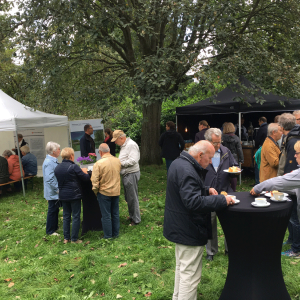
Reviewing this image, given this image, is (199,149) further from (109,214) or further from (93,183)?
(109,214)

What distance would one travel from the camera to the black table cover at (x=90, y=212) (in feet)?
18.6

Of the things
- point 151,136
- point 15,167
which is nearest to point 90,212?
point 15,167

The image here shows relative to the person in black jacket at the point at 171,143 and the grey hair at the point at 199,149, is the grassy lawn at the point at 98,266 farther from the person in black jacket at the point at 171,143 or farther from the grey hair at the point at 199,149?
the person in black jacket at the point at 171,143

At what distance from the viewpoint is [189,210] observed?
280 cm

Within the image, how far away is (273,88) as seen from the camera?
7.99 meters

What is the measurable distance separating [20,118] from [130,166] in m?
4.35

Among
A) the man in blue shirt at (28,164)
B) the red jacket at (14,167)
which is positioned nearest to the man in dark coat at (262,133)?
the man in blue shirt at (28,164)

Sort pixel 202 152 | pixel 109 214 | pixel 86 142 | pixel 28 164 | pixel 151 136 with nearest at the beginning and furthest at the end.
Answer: pixel 202 152 < pixel 109 214 < pixel 86 142 < pixel 28 164 < pixel 151 136

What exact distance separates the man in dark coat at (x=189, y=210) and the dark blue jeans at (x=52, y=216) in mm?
3284

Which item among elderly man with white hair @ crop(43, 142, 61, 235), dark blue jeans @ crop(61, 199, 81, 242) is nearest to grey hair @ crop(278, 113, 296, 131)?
dark blue jeans @ crop(61, 199, 81, 242)

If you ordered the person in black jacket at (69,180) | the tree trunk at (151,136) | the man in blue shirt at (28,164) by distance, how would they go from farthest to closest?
the tree trunk at (151,136), the man in blue shirt at (28,164), the person in black jacket at (69,180)

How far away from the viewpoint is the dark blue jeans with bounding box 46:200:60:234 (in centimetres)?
568

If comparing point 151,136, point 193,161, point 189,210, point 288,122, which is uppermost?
Result: point 288,122

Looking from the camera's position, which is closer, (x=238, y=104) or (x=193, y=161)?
Result: (x=193, y=161)
